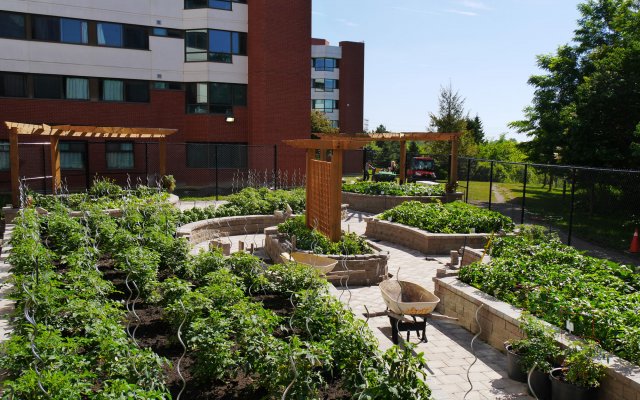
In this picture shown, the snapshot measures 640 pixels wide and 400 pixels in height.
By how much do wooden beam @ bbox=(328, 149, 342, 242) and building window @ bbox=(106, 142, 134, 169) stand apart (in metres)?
19.6

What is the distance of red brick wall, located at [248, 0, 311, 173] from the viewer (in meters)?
29.0

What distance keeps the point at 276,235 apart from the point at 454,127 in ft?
94.6

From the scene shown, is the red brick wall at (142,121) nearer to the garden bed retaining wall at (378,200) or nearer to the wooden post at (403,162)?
the wooden post at (403,162)

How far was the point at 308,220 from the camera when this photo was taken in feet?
44.2

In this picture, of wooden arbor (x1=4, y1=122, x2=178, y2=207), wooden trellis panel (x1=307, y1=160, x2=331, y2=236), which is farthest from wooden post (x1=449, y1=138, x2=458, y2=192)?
wooden arbor (x1=4, y1=122, x2=178, y2=207)

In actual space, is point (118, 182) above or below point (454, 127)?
below

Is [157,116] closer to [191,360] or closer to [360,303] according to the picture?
[360,303]

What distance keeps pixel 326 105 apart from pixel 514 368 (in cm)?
4852

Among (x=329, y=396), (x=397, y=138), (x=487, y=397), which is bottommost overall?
(x=487, y=397)

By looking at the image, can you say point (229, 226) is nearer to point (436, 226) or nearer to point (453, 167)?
point (436, 226)

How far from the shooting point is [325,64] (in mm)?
52750

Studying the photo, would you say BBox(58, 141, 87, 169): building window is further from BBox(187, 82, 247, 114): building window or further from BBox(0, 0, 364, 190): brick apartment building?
BBox(187, 82, 247, 114): building window

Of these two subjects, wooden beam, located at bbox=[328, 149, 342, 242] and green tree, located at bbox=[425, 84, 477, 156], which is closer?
wooden beam, located at bbox=[328, 149, 342, 242]

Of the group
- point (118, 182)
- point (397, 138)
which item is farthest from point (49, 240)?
point (118, 182)
